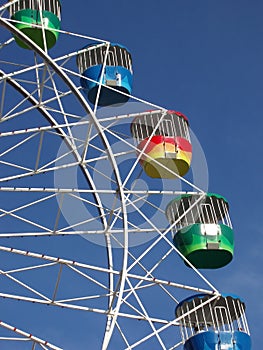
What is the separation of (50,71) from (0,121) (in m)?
1.26

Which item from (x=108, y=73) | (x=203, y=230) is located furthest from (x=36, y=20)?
(x=203, y=230)

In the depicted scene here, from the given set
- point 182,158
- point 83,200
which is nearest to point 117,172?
point 83,200

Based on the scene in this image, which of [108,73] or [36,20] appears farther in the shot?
[108,73]

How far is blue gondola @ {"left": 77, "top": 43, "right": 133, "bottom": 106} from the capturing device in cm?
1894

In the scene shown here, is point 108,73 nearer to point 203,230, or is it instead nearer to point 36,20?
point 36,20

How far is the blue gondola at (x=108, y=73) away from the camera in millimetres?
18938

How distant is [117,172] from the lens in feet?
50.6

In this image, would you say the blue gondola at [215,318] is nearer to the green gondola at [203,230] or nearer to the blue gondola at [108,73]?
the green gondola at [203,230]

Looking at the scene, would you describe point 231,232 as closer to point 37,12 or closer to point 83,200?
point 83,200

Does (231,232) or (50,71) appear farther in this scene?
A: (231,232)

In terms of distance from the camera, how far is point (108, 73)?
19.1 m

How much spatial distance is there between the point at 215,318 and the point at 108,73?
18.1ft

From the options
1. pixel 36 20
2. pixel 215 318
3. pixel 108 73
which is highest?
pixel 36 20

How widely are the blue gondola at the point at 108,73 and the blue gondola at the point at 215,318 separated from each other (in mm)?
4497
